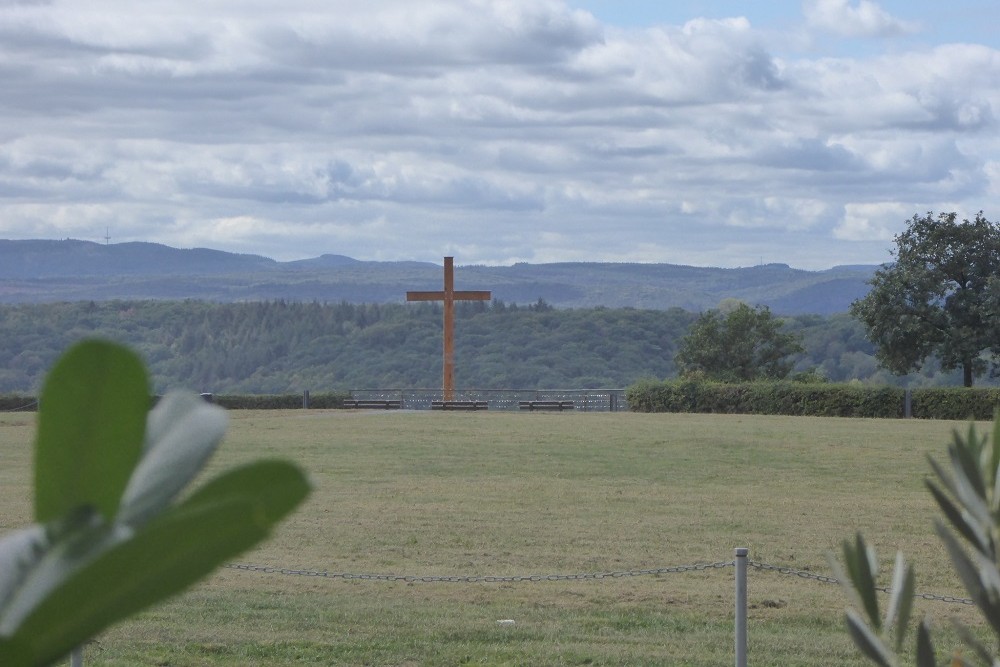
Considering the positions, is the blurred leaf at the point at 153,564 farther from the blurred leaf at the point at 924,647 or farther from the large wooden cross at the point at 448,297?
the large wooden cross at the point at 448,297

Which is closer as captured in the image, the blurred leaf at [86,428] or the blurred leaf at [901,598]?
the blurred leaf at [86,428]

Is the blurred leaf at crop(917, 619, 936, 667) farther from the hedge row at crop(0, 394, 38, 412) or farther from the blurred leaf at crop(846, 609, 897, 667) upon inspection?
the hedge row at crop(0, 394, 38, 412)

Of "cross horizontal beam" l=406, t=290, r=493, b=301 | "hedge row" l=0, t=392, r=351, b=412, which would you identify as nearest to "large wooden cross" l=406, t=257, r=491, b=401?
"cross horizontal beam" l=406, t=290, r=493, b=301

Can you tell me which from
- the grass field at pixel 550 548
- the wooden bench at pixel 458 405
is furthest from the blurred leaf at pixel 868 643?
the wooden bench at pixel 458 405

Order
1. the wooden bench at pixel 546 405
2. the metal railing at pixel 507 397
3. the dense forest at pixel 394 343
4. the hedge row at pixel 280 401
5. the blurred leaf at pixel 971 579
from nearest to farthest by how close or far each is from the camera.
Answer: the blurred leaf at pixel 971 579 → the wooden bench at pixel 546 405 → the hedge row at pixel 280 401 → the metal railing at pixel 507 397 → the dense forest at pixel 394 343

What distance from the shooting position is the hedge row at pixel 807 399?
1264 inches

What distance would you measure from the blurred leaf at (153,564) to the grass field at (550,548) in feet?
4.42

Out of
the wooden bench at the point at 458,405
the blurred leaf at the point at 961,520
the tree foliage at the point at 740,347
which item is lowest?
the wooden bench at the point at 458,405

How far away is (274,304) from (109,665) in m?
88.8

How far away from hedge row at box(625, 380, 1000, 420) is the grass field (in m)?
6.80

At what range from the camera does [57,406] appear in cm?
40

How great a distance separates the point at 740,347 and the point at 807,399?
12.7m

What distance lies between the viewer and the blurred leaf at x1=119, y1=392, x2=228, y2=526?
39 centimetres

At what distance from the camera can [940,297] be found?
1416 inches
